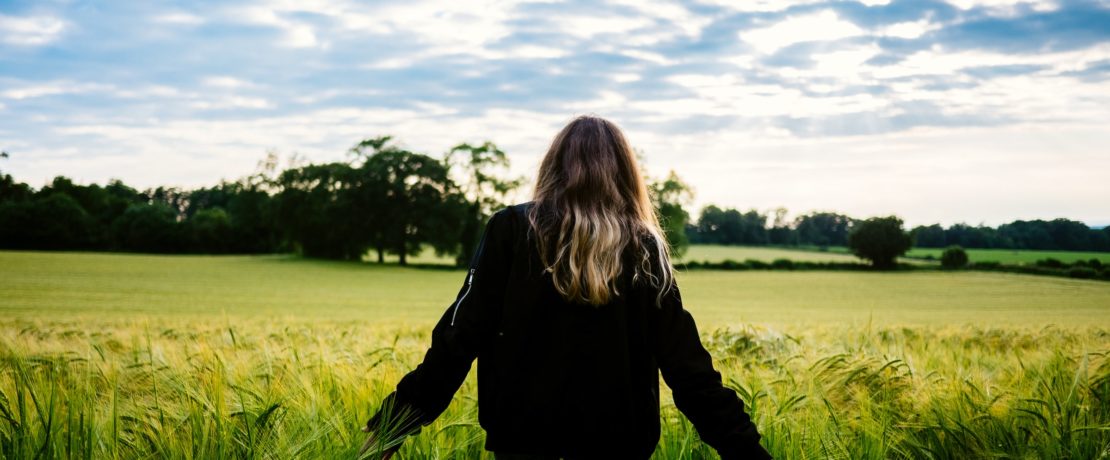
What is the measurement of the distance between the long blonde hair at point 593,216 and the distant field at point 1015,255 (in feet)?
63.8

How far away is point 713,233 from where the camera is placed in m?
81.8

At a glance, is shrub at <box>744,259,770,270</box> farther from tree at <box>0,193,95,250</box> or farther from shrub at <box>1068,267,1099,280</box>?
tree at <box>0,193,95,250</box>

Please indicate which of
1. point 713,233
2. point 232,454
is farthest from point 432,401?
point 713,233

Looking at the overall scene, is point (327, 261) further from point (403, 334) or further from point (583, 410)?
point (583, 410)

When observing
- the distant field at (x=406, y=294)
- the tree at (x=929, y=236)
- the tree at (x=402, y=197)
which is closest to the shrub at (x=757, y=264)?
the distant field at (x=406, y=294)

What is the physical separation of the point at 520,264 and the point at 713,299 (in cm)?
3082

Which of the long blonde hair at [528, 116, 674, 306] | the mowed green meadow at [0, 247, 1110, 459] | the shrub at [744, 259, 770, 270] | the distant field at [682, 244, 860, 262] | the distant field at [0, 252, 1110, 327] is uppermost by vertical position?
the long blonde hair at [528, 116, 674, 306]

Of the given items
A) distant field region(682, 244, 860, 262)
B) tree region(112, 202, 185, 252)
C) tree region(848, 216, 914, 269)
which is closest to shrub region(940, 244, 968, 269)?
tree region(848, 216, 914, 269)

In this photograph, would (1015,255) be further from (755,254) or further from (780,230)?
(780,230)

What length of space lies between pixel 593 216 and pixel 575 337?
1.50ft

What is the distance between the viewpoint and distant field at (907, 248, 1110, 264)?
19566mm

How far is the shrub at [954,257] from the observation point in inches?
1565

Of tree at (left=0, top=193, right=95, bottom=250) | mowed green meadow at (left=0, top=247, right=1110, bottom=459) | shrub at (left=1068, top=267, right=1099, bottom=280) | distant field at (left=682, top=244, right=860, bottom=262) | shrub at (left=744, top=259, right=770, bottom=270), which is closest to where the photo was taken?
mowed green meadow at (left=0, top=247, right=1110, bottom=459)

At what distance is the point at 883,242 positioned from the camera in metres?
52.8
